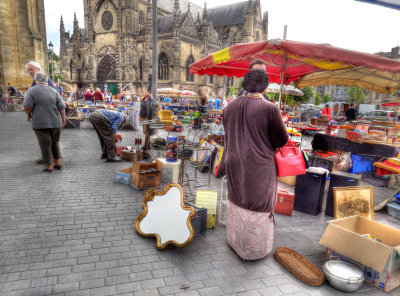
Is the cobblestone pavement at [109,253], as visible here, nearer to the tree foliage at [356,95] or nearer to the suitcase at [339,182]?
the suitcase at [339,182]

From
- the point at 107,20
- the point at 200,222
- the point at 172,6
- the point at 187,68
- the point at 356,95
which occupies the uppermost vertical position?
the point at 172,6

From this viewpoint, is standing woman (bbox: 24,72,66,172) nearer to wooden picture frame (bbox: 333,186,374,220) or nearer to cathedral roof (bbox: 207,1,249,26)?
wooden picture frame (bbox: 333,186,374,220)

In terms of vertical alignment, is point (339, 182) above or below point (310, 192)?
above

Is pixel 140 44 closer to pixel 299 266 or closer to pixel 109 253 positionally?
pixel 109 253

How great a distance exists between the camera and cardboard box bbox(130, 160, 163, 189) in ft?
15.8

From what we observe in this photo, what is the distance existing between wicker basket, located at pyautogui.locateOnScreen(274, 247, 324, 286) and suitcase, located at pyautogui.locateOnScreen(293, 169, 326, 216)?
1.43 meters

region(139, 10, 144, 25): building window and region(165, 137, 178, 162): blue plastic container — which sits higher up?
region(139, 10, 144, 25): building window

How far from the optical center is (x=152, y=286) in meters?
2.39

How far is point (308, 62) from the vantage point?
4.54 meters

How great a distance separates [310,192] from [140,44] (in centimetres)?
3502

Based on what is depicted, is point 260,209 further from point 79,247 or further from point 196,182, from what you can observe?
point 196,182

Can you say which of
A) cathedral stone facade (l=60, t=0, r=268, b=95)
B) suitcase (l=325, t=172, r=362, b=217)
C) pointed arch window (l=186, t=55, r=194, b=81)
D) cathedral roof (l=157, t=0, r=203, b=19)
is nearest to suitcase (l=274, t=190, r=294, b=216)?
suitcase (l=325, t=172, r=362, b=217)

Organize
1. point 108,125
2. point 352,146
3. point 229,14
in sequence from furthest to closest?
point 229,14, point 108,125, point 352,146

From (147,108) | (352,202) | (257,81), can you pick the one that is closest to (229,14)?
(147,108)
